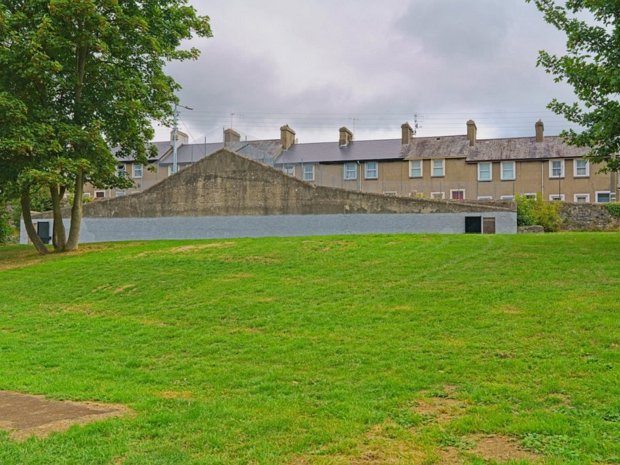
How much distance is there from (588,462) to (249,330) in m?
7.92

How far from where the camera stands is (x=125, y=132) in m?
26.7

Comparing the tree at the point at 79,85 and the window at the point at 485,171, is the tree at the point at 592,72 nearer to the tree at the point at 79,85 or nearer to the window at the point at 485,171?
the tree at the point at 79,85

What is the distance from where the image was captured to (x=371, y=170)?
50.5m

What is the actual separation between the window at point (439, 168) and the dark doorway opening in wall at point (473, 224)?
18758 mm

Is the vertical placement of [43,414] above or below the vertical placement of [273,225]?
below

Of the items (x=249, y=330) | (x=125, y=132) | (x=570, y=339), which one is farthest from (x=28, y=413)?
(x=125, y=132)

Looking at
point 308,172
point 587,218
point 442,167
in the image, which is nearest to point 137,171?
point 308,172

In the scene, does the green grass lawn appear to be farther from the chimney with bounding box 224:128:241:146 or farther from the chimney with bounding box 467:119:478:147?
the chimney with bounding box 224:128:241:146

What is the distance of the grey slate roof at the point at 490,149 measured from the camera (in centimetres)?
4716

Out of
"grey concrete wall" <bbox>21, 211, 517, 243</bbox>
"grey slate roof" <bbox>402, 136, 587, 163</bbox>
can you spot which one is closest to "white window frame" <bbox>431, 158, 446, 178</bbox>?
"grey slate roof" <bbox>402, 136, 587, 163</bbox>

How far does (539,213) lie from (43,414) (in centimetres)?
3194

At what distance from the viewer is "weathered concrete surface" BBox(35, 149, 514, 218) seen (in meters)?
31.1

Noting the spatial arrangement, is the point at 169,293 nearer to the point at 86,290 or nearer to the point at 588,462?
the point at 86,290

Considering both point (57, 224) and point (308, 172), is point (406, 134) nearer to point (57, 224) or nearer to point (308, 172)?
point (308, 172)
